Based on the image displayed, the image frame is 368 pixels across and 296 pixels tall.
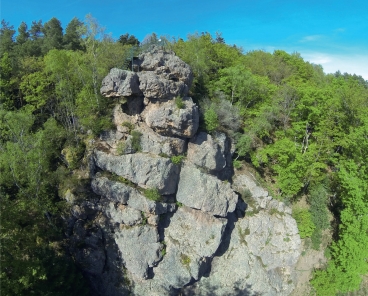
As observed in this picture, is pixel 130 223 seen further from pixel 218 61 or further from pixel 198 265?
pixel 218 61

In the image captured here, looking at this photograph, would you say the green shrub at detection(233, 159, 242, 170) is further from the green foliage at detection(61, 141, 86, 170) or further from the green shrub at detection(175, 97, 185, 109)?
the green foliage at detection(61, 141, 86, 170)

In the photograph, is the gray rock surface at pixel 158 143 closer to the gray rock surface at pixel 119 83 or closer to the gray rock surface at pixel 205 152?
the gray rock surface at pixel 205 152

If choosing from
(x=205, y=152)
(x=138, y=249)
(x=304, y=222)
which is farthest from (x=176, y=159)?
(x=304, y=222)

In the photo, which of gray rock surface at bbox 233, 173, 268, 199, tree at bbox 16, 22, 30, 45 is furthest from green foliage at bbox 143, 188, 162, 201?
tree at bbox 16, 22, 30, 45

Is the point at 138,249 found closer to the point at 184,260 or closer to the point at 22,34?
the point at 184,260

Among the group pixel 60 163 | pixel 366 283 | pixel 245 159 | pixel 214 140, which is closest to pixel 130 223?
pixel 60 163

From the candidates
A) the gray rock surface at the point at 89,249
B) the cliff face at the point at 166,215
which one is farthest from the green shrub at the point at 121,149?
the gray rock surface at the point at 89,249
